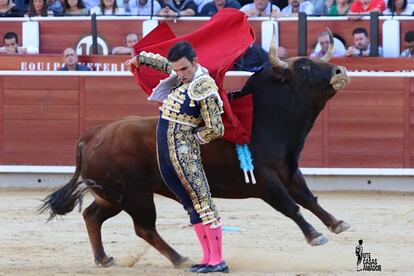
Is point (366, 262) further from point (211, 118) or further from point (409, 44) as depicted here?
point (409, 44)

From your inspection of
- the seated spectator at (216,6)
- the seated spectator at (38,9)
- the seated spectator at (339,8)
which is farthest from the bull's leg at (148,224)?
the seated spectator at (38,9)

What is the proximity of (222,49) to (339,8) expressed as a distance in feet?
16.9

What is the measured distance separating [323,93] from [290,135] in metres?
0.30

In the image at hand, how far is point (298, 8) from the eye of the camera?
11547 mm

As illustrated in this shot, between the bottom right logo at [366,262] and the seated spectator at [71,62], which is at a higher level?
the seated spectator at [71,62]

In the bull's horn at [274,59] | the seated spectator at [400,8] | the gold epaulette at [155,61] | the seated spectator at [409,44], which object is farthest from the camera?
the seated spectator at [400,8]

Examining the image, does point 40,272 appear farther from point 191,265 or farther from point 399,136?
point 399,136

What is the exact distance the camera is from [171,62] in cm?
593

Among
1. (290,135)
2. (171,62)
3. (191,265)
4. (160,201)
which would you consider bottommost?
(160,201)

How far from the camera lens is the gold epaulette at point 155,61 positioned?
636 cm

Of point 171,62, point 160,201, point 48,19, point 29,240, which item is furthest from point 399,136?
point 171,62

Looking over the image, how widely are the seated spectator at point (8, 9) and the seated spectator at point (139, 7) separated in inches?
47.3

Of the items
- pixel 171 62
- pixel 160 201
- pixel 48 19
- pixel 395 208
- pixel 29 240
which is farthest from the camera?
pixel 48 19

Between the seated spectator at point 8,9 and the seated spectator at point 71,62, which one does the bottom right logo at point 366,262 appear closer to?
the seated spectator at point 71,62
